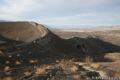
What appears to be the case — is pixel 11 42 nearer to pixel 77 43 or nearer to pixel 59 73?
pixel 77 43

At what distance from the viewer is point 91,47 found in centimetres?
3703

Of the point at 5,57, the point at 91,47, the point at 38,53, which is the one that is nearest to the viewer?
the point at 5,57

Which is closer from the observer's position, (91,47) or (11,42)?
(11,42)

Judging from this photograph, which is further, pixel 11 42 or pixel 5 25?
pixel 5 25

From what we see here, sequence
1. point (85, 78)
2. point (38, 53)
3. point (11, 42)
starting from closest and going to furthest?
point (85, 78)
point (38, 53)
point (11, 42)

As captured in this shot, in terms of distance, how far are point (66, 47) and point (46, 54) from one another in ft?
22.2

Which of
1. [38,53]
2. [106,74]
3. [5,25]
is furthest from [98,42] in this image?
[106,74]

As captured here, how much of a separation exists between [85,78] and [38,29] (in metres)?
19.1

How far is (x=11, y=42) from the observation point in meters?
30.7

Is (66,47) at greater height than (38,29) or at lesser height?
lesser

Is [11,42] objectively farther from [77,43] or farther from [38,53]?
[77,43]

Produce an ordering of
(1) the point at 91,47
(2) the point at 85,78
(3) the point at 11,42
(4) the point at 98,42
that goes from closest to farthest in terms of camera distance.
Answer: (2) the point at 85,78
(3) the point at 11,42
(1) the point at 91,47
(4) the point at 98,42

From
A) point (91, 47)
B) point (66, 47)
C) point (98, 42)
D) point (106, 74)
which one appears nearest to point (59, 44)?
point (66, 47)

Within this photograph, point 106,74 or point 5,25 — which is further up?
point 5,25
